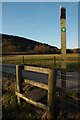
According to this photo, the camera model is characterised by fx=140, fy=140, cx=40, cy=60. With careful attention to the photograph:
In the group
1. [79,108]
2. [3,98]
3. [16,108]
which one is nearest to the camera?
[79,108]

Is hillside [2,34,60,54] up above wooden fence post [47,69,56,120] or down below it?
above

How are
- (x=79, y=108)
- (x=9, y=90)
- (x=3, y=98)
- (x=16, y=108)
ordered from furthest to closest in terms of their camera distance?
(x=9, y=90) → (x=3, y=98) → (x=16, y=108) → (x=79, y=108)

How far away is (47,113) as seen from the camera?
421 cm

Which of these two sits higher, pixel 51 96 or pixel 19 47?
pixel 19 47

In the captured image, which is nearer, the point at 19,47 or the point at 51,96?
the point at 51,96

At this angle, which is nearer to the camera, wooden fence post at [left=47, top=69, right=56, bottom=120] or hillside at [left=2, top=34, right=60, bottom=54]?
wooden fence post at [left=47, top=69, right=56, bottom=120]

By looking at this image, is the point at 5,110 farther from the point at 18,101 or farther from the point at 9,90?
the point at 9,90

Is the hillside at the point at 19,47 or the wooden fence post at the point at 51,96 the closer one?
the wooden fence post at the point at 51,96

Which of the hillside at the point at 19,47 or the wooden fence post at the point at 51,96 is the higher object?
the hillside at the point at 19,47

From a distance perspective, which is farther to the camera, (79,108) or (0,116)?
(0,116)

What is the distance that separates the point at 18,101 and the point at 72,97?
2.10 meters

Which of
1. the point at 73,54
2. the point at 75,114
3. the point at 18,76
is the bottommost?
the point at 75,114

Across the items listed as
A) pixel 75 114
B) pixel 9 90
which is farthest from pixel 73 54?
pixel 75 114

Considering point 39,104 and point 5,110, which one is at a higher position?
point 39,104
